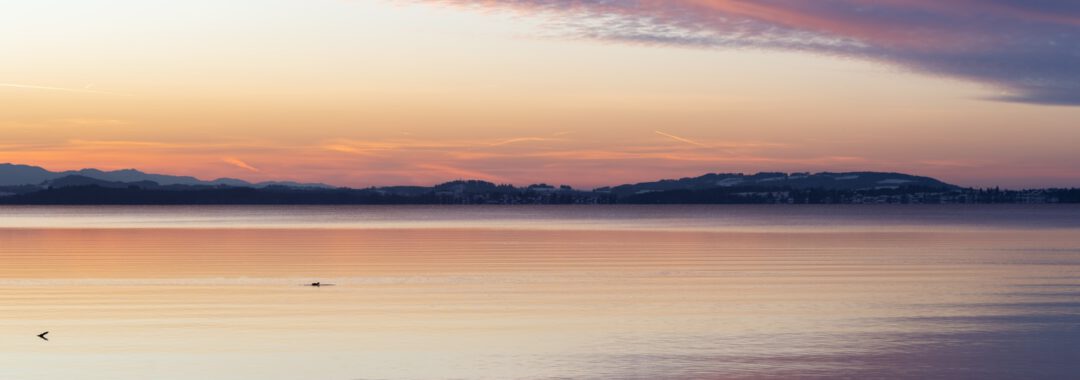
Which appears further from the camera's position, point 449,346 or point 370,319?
point 370,319

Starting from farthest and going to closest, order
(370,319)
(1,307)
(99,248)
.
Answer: (99,248), (1,307), (370,319)

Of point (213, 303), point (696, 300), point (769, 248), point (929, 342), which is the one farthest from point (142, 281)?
point (769, 248)

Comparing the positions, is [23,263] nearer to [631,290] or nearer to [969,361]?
[631,290]

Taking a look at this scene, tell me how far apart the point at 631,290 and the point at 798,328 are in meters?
10.6

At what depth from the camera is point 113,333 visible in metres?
26.7

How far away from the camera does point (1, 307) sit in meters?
32.5

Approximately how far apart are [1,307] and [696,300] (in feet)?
55.9

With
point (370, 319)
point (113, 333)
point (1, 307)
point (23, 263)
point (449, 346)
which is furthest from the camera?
point (23, 263)

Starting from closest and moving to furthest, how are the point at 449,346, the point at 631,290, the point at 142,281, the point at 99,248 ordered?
1. the point at 449,346
2. the point at 631,290
3. the point at 142,281
4. the point at 99,248

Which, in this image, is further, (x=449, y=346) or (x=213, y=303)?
(x=213, y=303)

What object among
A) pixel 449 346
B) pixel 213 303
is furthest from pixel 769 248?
pixel 449 346

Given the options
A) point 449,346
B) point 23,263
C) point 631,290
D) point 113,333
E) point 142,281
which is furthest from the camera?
point 23,263

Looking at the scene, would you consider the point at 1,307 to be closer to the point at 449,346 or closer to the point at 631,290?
the point at 449,346

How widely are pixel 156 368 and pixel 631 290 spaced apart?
58.9 feet
